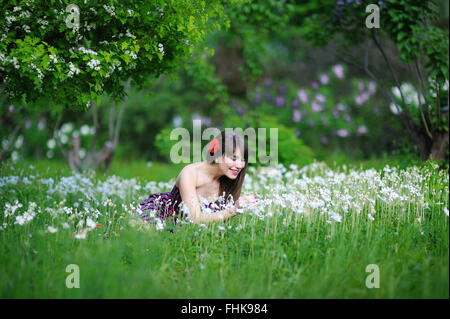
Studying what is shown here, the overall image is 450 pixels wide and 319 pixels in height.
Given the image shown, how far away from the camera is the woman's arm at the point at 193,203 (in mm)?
3975

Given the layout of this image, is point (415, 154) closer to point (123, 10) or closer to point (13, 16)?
point (123, 10)

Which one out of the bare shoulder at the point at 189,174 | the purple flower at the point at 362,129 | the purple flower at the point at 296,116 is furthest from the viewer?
the purple flower at the point at 296,116

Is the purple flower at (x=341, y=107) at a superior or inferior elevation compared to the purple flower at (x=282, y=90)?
inferior

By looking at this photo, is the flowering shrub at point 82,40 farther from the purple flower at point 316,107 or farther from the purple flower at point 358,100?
the purple flower at point 358,100

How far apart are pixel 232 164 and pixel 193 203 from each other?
666mm

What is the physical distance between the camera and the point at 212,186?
4.68 meters

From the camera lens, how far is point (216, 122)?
496 inches

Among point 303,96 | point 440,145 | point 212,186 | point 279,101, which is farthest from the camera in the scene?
point 279,101

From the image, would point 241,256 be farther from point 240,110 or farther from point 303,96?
point 303,96

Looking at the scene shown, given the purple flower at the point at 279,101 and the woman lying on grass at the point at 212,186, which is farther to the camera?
the purple flower at the point at 279,101

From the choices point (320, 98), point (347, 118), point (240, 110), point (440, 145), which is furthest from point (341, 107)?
point (440, 145)

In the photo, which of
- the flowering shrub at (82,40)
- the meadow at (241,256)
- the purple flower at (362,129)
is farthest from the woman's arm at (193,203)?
the purple flower at (362,129)
